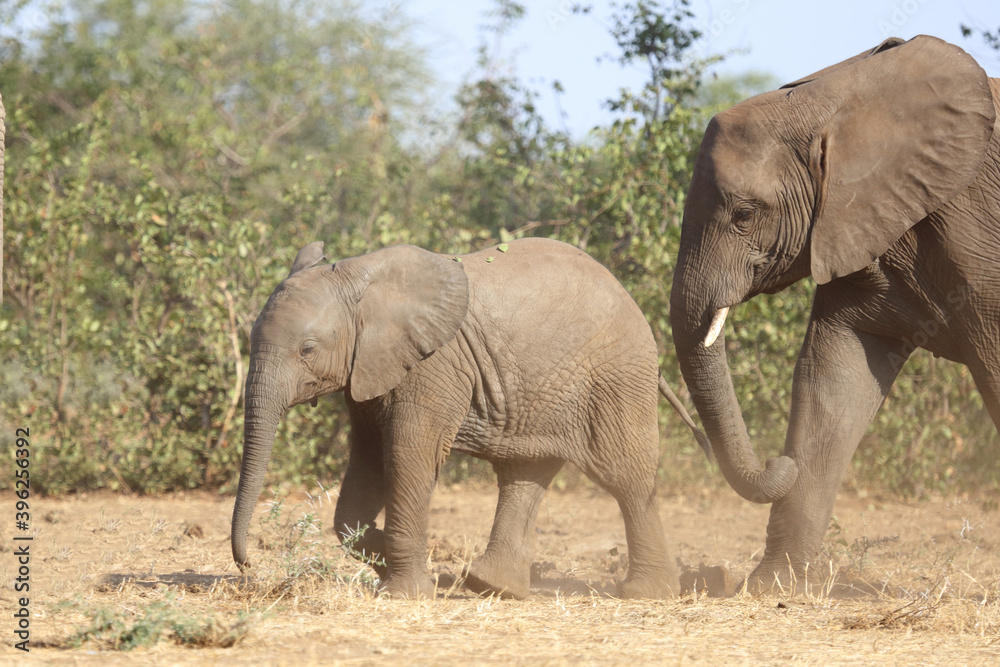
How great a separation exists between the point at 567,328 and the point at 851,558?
211 cm

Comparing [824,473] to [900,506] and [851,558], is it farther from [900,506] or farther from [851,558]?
[900,506]

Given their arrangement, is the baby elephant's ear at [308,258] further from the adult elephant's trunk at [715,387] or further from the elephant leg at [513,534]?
the adult elephant's trunk at [715,387]

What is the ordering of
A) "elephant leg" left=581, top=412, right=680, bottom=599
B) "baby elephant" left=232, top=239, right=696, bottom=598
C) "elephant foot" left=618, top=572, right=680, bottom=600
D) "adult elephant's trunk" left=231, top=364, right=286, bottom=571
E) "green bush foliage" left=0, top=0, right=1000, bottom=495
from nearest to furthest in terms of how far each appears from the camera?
"adult elephant's trunk" left=231, top=364, right=286, bottom=571 → "baby elephant" left=232, top=239, right=696, bottom=598 → "elephant foot" left=618, top=572, right=680, bottom=600 → "elephant leg" left=581, top=412, right=680, bottom=599 → "green bush foliage" left=0, top=0, right=1000, bottom=495

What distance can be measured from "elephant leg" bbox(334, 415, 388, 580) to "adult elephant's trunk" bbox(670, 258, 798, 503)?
158 centimetres

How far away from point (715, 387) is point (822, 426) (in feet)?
2.51

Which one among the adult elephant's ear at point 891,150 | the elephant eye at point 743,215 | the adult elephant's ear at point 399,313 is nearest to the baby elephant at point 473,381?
the adult elephant's ear at point 399,313

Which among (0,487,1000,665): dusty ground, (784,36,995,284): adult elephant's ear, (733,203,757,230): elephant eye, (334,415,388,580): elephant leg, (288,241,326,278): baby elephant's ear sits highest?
(784,36,995,284): adult elephant's ear

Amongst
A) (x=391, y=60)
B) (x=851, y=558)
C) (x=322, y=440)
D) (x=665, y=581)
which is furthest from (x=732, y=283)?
(x=391, y=60)

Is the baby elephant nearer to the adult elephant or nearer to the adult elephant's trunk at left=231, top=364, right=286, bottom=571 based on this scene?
the adult elephant's trunk at left=231, top=364, right=286, bottom=571

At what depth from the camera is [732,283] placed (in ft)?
16.4

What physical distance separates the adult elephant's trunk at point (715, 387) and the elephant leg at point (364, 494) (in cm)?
158

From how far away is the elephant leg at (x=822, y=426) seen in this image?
5.48 metres

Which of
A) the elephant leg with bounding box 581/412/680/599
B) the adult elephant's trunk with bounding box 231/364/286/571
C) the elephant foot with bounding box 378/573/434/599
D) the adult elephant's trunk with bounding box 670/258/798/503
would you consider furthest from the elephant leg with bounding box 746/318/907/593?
the adult elephant's trunk with bounding box 231/364/286/571

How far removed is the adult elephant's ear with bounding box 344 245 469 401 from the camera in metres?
5.14
